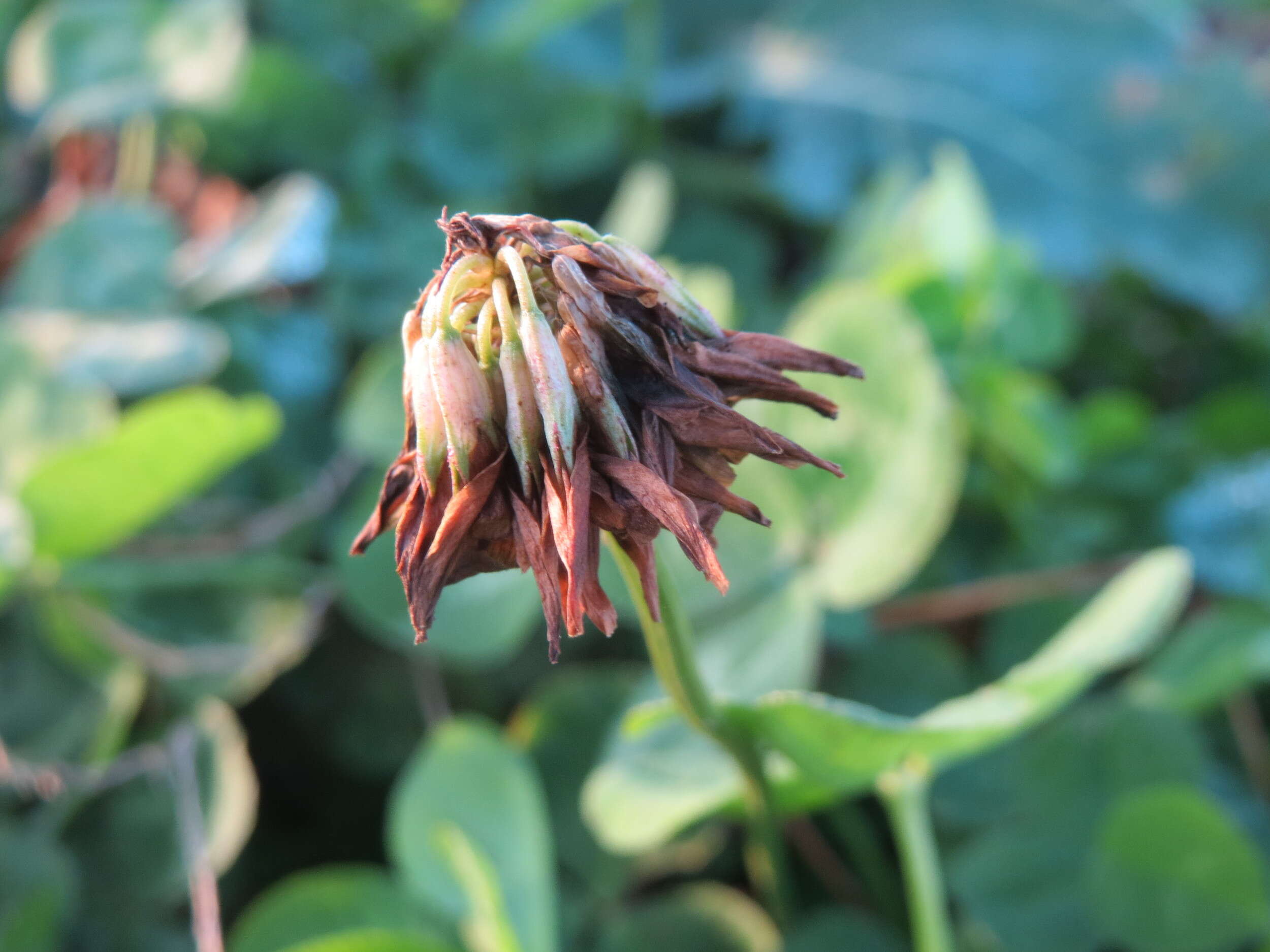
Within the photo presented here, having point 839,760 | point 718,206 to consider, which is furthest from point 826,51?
point 839,760

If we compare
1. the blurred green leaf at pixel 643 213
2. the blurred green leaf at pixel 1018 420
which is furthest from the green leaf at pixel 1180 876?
the blurred green leaf at pixel 643 213

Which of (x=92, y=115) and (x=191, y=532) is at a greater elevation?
(x=92, y=115)

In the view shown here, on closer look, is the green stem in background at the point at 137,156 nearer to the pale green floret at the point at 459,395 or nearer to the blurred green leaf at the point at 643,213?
the blurred green leaf at the point at 643,213

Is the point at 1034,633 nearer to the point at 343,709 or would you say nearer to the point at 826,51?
the point at 343,709

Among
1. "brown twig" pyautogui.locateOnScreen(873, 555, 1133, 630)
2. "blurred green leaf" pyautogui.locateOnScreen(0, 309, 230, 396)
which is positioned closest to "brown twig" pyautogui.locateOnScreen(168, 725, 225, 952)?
"blurred green leaf" pyautogui.locateOnScreen(0, 309, 230, 396)

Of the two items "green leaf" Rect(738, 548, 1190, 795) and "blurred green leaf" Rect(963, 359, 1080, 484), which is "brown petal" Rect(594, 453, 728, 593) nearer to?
"green leaf" Rect(738, 548, 1190, 795)

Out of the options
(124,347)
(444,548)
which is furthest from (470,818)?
(124,347)

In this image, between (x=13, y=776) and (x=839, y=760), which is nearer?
(x=839, y=760)

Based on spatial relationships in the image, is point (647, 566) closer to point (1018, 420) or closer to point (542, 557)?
point (542, 557)
